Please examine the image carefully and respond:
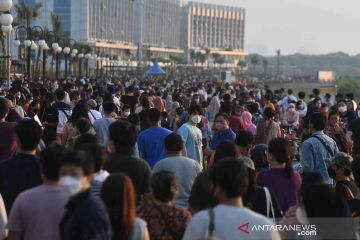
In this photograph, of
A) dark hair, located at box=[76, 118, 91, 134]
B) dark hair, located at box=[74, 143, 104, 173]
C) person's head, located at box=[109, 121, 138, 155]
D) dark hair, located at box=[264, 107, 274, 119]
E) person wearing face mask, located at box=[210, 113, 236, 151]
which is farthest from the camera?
dark hair, located at box=[264, 107, 274, 119]

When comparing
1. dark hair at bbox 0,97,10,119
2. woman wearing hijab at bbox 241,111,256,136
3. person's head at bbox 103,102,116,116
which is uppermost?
dark hair at bbox 0,97,10,119

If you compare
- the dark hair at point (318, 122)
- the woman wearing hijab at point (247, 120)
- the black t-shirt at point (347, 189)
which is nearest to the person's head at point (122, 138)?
the black t-shirt at point (347, 189)

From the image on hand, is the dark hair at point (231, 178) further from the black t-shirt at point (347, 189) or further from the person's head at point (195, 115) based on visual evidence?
the person's head at point (195, 115)

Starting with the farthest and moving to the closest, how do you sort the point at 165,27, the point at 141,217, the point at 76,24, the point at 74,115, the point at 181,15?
1. the point at 181,15
2. the point at 165,27
3. the point at 76,24
4. the point at 74,115
5. the point at 141,217

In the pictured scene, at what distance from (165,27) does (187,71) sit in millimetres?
28851

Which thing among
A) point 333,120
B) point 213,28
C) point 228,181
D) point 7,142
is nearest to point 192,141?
point 7,142

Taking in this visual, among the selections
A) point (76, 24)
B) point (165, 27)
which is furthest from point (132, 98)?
point (165, 27)

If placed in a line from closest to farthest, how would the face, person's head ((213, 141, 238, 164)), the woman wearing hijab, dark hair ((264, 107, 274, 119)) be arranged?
1. person's head ((213, 141, 238, 164))
2. dark hair ((264, 107, 274, 119))
3. the face
4. the woman wearing hijab

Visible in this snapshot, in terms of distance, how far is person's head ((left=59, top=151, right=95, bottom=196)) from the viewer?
4.91m

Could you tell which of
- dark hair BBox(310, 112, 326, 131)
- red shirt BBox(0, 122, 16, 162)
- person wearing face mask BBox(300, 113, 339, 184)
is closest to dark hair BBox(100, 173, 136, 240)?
red shirt BBox(0, 122, 16, 162)

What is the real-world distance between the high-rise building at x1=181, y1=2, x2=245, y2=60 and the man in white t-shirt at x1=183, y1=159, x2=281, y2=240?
175240 mm

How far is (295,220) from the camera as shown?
18.4ft

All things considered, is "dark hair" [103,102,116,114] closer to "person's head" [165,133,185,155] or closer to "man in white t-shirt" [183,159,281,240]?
"person's head" [165,133,185,155]

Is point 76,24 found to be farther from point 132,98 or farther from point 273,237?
point 273,237
